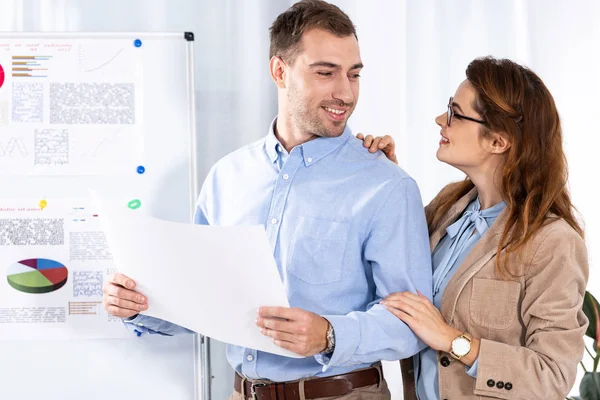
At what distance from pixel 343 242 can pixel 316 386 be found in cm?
32

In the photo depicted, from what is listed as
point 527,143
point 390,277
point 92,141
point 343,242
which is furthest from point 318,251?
point 92,141

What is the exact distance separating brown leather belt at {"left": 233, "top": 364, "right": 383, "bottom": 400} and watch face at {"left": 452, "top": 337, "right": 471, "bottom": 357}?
215mm

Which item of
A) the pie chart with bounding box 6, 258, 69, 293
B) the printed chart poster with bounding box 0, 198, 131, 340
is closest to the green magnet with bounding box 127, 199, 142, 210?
the printed chart poster with bounding box 0, 198, 131, 340

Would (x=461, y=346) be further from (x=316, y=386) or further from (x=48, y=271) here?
(x=48, y=271)

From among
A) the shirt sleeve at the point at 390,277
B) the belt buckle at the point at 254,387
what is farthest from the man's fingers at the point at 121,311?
the shirt sleeve at the point at 390,277

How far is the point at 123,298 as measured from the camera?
152 cm

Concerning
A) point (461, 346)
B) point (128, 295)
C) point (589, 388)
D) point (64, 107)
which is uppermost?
point (64, 107)

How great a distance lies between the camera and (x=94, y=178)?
2041 millimetres

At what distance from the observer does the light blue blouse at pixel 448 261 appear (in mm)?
1605

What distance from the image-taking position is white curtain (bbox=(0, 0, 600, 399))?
2.24 metres

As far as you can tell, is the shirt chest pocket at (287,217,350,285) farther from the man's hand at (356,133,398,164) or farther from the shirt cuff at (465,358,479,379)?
the shirt cuff at (465,358,479,379)

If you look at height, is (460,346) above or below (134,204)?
below

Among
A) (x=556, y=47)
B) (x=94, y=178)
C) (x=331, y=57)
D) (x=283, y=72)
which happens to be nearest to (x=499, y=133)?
(x=331, y=57)

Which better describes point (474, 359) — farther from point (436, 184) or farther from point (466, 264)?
point (436, 184)
